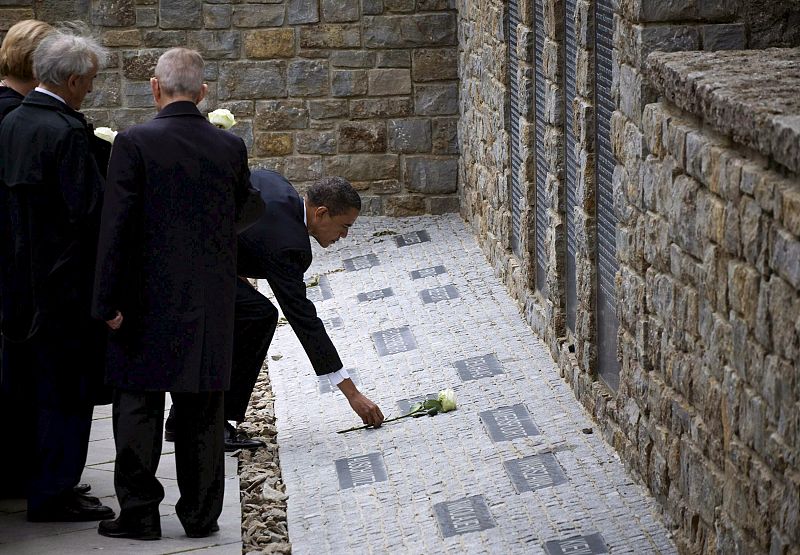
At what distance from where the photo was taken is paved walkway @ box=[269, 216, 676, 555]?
4523 millimetres

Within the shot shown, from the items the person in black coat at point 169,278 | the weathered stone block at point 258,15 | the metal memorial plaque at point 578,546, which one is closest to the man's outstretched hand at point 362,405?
the person in black coat at point 169,278

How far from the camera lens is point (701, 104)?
3.72 meters

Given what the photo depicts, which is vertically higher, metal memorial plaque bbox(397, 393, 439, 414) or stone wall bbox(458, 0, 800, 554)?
stone wall bbox(458, 0, 800, 554)

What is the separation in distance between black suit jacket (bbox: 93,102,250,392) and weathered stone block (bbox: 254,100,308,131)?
18.8 ft

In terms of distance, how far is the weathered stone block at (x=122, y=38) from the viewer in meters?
9.89

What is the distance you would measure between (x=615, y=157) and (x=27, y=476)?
259 cm

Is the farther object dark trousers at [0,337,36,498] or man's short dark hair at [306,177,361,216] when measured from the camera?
man's short dark hair at [306,177,361,216]

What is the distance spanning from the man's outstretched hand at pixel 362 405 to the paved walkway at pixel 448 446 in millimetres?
110

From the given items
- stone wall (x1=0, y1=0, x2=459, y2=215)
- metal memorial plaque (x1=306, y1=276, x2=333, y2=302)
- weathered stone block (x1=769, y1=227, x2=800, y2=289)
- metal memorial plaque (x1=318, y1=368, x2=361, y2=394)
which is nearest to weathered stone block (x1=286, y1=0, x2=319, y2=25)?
stone wall (x1=0, y1=0, x2=459, y2=215)

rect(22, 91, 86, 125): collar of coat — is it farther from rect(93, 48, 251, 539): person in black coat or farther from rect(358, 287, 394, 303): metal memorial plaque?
rect(358, 287, 394, 303): metal memorial plaque

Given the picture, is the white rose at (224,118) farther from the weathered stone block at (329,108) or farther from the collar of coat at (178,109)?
the weathered stone block at (329,108)

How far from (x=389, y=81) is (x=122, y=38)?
208cm

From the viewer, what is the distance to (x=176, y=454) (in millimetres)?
4484

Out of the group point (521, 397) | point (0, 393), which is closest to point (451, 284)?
point (521, 397)
